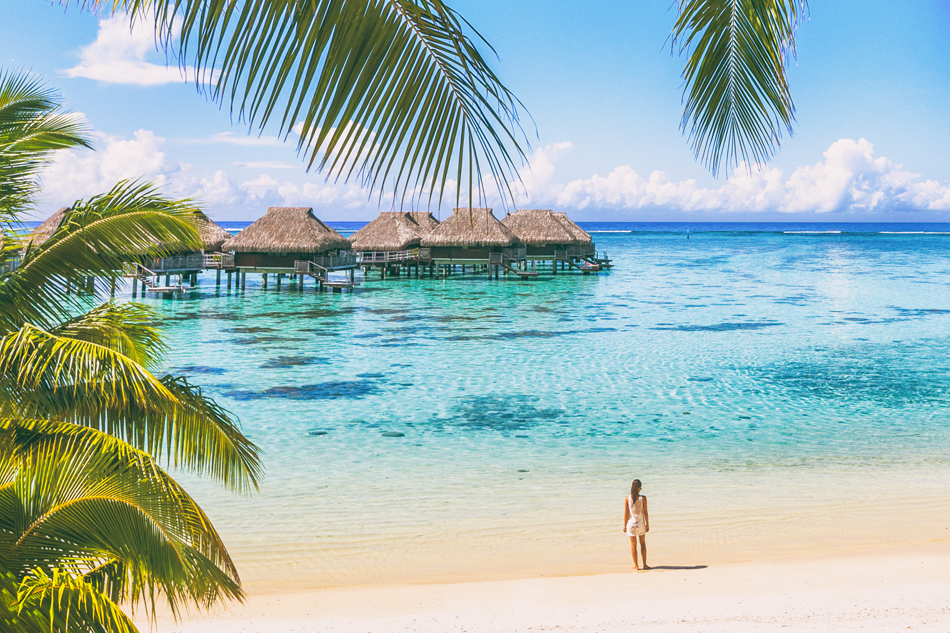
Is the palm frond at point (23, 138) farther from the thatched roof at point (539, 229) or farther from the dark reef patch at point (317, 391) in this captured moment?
the thatched roof at point (539, 229)

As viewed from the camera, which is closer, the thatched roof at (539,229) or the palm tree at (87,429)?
the palm tree at (87,429)

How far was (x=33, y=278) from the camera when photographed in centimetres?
374

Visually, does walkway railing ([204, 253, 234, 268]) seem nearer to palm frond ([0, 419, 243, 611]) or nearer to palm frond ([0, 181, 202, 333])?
palm frond ([0, 181, 202, 333])

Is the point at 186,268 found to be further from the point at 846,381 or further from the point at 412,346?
the point at 846,381

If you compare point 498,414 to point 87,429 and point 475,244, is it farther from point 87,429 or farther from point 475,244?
point 475,244

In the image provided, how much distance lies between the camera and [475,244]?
3959cm

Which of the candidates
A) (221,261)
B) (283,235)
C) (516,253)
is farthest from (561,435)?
(516,253)

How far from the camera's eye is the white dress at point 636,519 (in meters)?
6.75

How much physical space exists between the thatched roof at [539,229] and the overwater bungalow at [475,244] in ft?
9.37

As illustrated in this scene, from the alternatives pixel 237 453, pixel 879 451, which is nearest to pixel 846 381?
pixel 879 451

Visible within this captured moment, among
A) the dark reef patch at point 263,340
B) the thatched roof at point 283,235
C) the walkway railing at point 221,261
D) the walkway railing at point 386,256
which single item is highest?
the thatched roof at point 283,235

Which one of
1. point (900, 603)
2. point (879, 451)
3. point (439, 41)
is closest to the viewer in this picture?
point (439, 41)

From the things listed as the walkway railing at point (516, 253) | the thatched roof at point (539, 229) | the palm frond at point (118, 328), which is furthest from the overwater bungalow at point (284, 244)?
the palm frond at point (118, 328)

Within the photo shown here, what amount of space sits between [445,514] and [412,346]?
1193 cm
